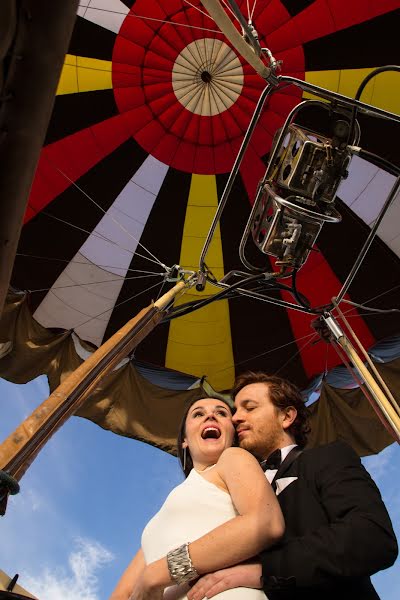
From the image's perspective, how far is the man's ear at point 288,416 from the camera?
1.85m

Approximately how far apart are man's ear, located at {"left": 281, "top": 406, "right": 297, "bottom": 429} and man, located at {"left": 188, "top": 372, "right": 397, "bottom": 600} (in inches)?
8.8

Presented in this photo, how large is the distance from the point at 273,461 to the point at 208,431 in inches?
9.2

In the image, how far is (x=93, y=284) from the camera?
19.2 ft

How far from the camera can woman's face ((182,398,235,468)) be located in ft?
5.74

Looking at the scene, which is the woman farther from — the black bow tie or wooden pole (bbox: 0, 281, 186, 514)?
wooden pole (bbox: 0, 281, 186, 514)

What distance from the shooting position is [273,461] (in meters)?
1.71

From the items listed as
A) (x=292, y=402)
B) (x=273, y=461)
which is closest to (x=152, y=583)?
(x=273, y=461)

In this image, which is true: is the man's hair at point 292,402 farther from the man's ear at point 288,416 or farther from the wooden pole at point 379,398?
the wooden pole at point 379,398

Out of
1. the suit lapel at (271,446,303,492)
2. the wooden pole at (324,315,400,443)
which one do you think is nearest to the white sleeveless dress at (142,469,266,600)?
the suit lapel at (271,446,303,492)

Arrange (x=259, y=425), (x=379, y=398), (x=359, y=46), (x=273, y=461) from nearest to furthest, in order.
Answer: (x=273, y=461)
(x=259, y=425)
(x=379, y=398)
(x=359, y=46)

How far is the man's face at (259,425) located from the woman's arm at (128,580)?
466mm

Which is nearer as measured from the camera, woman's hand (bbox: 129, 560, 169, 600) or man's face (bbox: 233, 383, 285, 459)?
woman's hand (bbox: 129, 560, 169, 600)

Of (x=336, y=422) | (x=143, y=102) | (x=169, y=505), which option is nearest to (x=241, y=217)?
(x=143, y=102)

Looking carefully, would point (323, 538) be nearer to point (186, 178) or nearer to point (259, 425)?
point (259, 425)
